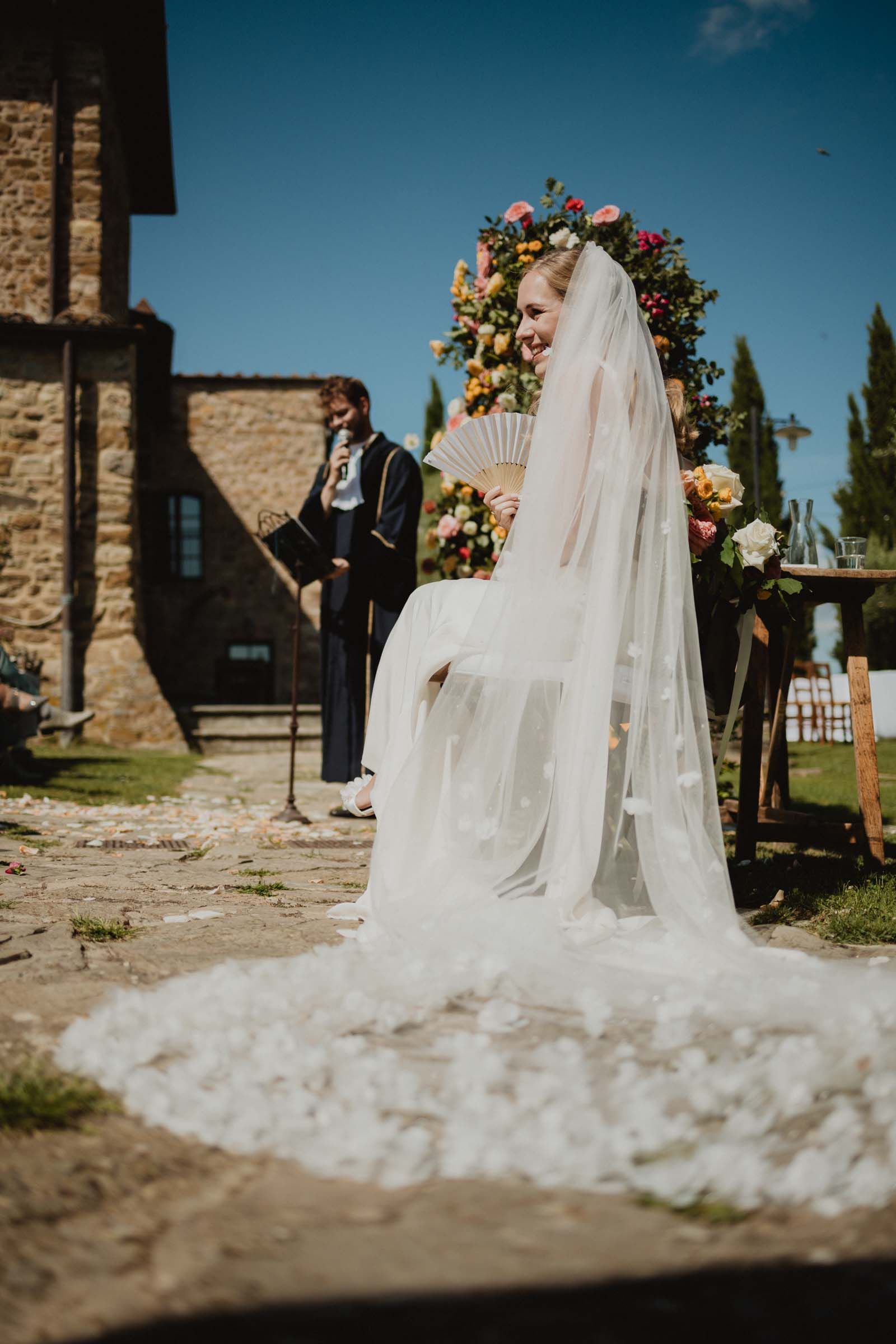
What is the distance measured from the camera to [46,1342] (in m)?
0.83

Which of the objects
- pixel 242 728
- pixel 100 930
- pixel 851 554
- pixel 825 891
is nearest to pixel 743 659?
pixel 851 554

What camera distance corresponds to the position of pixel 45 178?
11094 mm

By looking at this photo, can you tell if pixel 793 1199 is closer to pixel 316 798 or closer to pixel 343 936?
pixel 343 936

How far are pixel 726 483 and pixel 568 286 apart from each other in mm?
772

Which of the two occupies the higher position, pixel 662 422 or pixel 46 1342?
pixel 662 422

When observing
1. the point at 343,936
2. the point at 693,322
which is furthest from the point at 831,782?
the point at 343,936

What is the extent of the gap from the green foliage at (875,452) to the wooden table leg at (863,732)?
17.5m

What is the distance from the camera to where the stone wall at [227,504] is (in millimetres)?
16000

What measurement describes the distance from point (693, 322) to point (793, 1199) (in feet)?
16.5

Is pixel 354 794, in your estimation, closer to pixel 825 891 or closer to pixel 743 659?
pixel 743 659


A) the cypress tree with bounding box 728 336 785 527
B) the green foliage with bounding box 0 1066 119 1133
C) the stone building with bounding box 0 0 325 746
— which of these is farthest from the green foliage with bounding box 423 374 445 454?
the green foliage with bounding box 0 1066 119 1133

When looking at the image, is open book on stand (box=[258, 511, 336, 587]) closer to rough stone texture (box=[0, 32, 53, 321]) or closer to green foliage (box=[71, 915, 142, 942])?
green foliage (box=[71, 915, 142, 942])

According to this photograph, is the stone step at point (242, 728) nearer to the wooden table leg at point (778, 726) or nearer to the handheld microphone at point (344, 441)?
the handheld microphone at point (344, 441)

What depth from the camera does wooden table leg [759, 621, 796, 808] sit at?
3725mm
